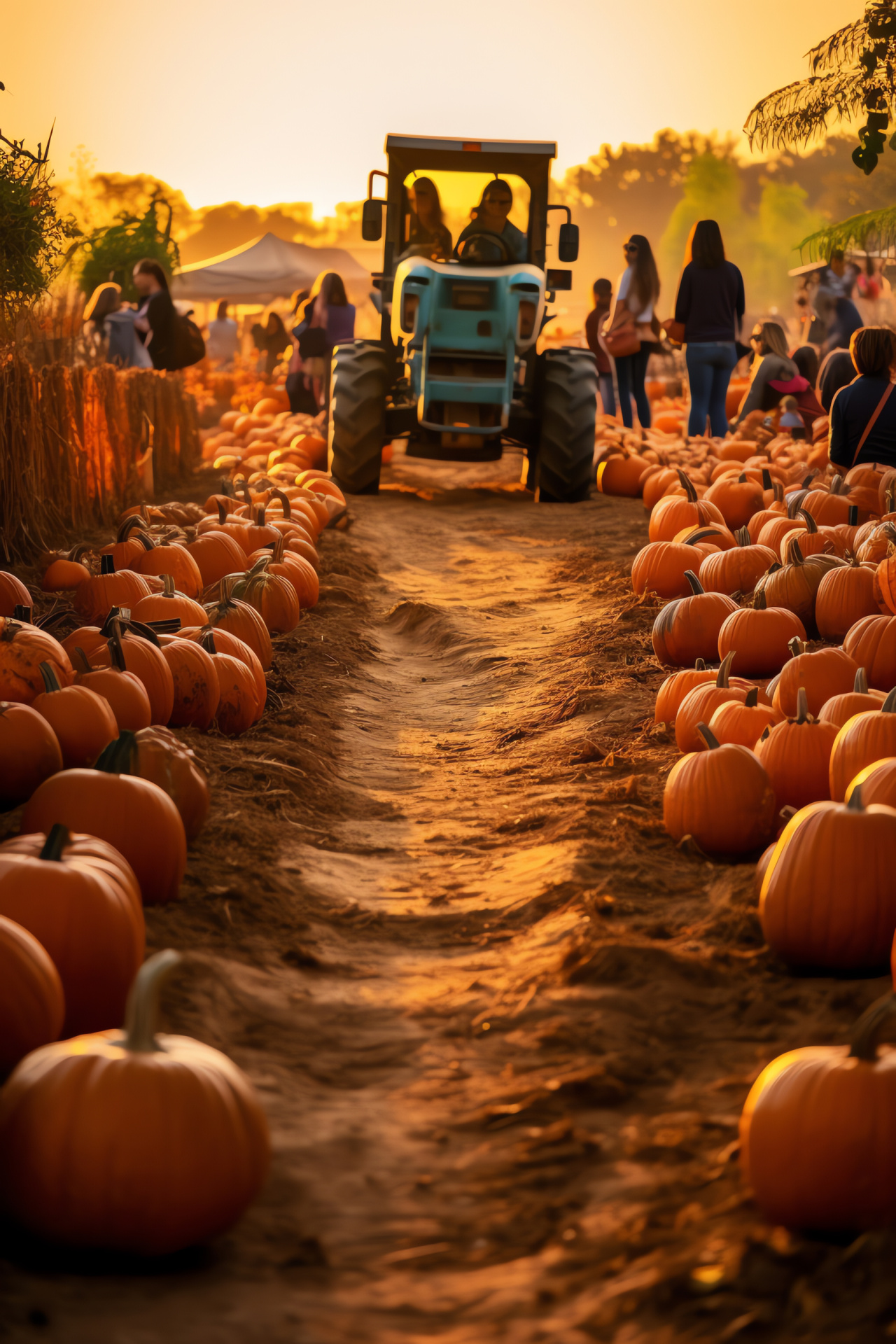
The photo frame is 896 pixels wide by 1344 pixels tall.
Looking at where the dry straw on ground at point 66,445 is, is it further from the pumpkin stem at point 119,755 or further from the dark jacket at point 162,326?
the pumpkin stem at point 119,755

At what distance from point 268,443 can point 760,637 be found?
11.3 meters

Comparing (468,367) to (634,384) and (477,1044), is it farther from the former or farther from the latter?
(477,1044)

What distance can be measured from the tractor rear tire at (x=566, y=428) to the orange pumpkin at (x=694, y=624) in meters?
6.72

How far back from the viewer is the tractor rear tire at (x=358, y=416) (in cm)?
1297

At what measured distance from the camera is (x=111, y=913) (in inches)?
112

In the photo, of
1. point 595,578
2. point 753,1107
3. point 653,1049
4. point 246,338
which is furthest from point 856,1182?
point 246,338

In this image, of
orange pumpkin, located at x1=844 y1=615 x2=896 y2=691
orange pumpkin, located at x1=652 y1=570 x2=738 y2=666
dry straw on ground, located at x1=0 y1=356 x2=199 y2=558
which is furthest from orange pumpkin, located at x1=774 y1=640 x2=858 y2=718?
dry straw on ground, located at x1=0 y1=356 x2=199 y2=558

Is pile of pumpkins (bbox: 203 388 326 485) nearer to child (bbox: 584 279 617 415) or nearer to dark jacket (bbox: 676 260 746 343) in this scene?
child (bbox: 584 279 617 415)

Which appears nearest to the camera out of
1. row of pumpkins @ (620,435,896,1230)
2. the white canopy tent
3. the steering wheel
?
row of pumpkins @ (620,435,896,1230)

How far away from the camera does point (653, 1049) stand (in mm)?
2953

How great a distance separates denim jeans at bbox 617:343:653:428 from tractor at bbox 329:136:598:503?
1.45 meters

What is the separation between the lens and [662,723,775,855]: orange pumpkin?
4.07 m

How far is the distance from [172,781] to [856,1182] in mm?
2365

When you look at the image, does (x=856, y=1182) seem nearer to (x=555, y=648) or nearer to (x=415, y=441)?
(x=555, y=648)
